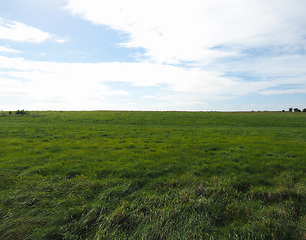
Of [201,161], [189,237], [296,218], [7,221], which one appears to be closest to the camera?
[189,237]

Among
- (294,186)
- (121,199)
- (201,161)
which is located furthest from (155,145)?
(294,186)

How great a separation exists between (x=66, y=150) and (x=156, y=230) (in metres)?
13.4

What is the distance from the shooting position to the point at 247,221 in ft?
24.2

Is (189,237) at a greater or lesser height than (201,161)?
lesser

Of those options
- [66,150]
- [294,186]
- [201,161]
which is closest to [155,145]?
[201,161]

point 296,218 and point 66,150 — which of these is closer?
point 296,218

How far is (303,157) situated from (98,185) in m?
16.0

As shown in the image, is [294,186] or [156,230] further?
[294,186]

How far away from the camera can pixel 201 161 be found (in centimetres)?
1389

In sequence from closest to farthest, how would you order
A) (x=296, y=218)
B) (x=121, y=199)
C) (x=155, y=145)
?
(x=296, y=218) → (x=121, y=199) → (x=155, y=145)

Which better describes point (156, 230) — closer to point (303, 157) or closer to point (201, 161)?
point (201, 161)

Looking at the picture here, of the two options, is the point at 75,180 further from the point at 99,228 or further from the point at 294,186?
the point at 294,186

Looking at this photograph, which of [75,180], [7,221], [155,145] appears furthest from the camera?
[155,145]

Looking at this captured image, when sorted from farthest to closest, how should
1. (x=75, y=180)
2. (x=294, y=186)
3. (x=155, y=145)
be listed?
(x=155, y=145), (x=75, y=180), (x=294, y=186)
